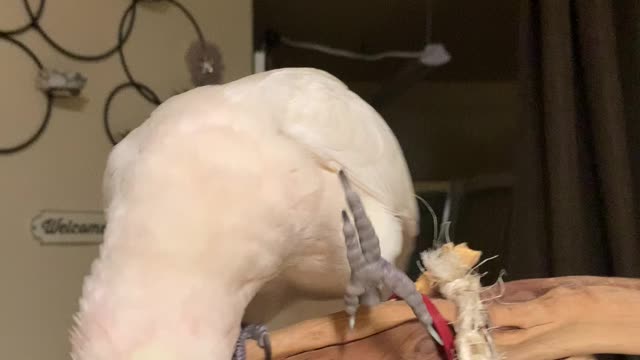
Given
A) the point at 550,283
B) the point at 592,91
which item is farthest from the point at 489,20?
the point at 550,283

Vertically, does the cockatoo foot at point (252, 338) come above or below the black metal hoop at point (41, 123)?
below

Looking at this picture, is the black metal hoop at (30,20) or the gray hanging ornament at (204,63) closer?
the black metal hoop at (30,20)

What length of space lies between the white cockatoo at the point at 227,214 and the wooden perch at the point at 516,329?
8 cm

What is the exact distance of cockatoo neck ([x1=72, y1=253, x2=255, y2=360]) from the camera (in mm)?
640

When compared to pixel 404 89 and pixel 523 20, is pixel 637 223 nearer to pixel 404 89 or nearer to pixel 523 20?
pixel 523 20

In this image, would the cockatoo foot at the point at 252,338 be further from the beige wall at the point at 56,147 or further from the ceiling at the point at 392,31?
the ceiling at the point at 392,31

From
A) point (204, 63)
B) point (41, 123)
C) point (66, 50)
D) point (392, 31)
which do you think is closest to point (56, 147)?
point (41, 123)

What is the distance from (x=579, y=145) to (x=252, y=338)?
0.77m

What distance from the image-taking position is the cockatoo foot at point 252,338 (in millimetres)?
729

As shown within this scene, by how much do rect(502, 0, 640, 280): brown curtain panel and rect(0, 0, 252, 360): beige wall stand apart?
2.25 feet

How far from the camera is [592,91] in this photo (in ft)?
4.19

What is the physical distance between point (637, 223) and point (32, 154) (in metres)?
0.98

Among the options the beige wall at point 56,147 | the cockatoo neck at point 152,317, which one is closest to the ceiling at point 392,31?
the beige wall at point 56,147

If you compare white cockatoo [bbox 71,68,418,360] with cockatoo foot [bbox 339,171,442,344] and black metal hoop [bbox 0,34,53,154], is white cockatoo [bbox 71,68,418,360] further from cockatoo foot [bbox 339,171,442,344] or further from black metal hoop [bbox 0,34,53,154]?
black metal hoop [bbox 0,34,53,154]
